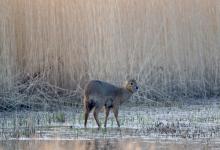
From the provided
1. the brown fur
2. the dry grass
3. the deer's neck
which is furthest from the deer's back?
the dry grass

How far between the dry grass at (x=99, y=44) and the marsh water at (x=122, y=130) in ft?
2.45

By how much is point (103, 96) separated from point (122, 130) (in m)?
0.68

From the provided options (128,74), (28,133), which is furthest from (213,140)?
(128,74)

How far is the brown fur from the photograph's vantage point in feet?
30.9

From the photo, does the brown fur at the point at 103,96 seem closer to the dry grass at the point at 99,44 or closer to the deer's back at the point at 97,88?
the deer's back at the point at 97,88

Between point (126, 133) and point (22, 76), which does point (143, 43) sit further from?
point (126, 133)

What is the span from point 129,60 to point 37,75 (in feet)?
4.72

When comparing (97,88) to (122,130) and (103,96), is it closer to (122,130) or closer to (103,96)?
(103,96)

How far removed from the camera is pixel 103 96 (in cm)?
960

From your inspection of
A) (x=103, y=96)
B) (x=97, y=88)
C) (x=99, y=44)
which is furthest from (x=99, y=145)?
(x=99, y=44)

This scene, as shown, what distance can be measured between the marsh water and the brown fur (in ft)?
0.71

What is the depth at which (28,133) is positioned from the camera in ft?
28.7

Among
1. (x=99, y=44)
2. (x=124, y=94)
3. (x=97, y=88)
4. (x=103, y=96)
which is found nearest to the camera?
(x=97, y=88)

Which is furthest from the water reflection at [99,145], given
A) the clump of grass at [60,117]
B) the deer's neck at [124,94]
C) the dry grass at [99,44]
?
the dry grass at [99,44]
